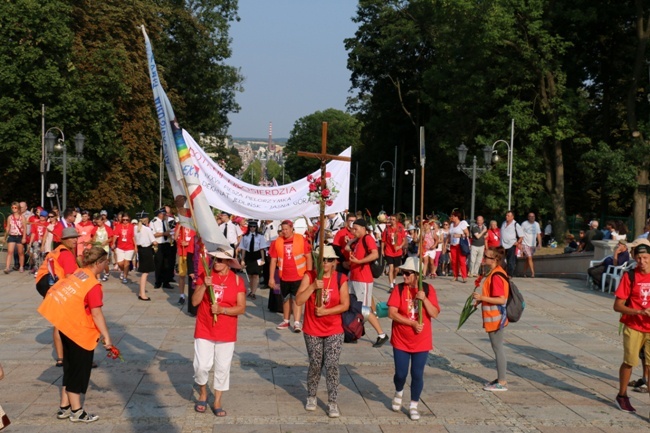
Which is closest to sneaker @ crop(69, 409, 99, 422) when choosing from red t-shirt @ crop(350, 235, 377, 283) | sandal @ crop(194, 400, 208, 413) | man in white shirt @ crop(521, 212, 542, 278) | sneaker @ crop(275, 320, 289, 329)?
sandal @ crop(194, 400, 208, 413)

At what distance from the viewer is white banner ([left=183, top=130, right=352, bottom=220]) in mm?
12000

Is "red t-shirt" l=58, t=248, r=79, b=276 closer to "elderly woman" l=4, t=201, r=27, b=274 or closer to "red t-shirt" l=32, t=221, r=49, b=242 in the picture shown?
"red t-shirt" l=32, t=221, r=49, b=242

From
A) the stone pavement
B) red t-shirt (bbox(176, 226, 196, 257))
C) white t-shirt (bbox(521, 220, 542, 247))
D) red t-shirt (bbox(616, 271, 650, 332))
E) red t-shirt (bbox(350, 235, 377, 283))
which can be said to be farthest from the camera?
white t-shirt (bbox(521, 220, 542, 247))

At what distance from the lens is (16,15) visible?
35.0 meters

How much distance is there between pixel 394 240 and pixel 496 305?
798 cm

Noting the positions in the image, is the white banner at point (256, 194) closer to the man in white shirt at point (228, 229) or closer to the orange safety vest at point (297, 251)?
the orange safety vest at point (297, 251)

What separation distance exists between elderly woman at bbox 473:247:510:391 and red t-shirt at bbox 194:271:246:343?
2.77m

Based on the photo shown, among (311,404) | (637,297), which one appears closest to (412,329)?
(311,404)

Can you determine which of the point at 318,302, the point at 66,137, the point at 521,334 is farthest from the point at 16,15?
the point at 318,302

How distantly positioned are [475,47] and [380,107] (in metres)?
19.9

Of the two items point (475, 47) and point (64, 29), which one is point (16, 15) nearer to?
point (64, 29)

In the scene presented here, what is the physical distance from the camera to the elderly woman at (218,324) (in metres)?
8.00

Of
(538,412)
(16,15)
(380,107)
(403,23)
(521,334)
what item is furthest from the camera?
(380,107)

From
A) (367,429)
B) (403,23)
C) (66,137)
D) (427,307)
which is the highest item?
(403,23)
